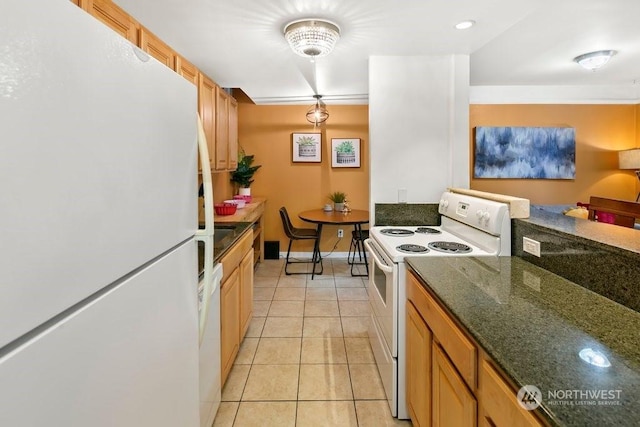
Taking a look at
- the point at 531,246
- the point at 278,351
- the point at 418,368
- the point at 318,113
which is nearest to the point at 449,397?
the point at 418,368

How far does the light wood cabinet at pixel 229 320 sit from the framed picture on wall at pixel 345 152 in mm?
3158

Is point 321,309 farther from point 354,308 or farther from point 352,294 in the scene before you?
point 352,294

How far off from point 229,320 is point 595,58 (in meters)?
3.76

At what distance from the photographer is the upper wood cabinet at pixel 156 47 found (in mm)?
2104

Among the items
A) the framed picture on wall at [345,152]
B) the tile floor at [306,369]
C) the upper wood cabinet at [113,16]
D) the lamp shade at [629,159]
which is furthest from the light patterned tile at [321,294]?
the lamp shade at [629,159]

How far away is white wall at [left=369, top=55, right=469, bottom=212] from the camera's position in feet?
8.48

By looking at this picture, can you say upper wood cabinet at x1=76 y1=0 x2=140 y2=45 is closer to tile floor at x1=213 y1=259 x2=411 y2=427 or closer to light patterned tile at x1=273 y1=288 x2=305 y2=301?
tile floor at x1=213 y1=259 x2=411 y2=427

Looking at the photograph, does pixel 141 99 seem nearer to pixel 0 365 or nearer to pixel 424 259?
pixel 0 365

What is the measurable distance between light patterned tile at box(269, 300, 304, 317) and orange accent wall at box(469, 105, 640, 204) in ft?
11.1

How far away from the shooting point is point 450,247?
1.89 m

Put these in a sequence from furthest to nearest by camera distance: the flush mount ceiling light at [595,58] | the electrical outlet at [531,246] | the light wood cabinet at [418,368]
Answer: the flush mount ceiling light at [595,58] → the electrical outlet at [531,246] → the light wood cabinet at [418,368]

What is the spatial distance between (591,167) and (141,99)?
6197mm

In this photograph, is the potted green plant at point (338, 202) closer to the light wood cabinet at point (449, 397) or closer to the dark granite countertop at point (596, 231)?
the dark granite countertop at point (596, 231)

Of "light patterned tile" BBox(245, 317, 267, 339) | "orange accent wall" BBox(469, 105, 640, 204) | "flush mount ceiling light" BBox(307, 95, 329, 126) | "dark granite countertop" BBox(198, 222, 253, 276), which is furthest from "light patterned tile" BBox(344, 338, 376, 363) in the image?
"orange accent wall" BBox(469, 105, 640, 204)
